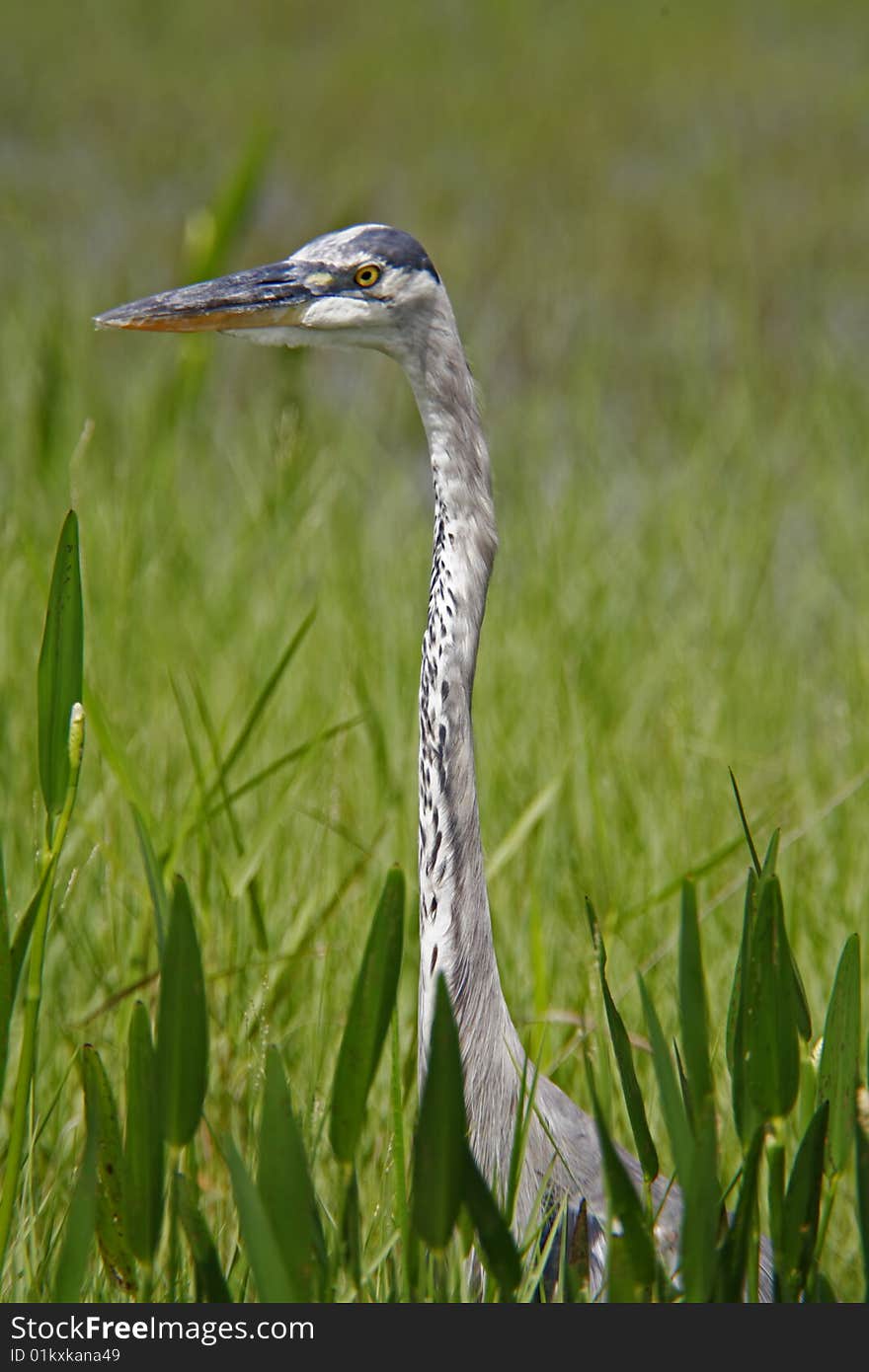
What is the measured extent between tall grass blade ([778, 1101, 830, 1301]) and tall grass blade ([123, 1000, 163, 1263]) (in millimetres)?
529

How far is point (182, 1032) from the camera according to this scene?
3.92ft

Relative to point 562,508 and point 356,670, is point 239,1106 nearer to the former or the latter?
point 356,670

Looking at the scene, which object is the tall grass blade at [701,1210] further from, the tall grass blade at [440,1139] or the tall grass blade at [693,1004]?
the tall grass blade at [440,1139]

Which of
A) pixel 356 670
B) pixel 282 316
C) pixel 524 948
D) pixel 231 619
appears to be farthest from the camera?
pixel 231 619

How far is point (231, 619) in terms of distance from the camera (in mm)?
3410

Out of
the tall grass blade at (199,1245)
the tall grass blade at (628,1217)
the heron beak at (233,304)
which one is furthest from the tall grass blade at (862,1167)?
the heron beak at (233,304)

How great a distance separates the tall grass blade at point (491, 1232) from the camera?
3.72 feet

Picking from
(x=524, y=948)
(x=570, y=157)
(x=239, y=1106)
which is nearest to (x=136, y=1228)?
(x=239, y=1106)

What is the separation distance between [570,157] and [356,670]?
20.9 ft

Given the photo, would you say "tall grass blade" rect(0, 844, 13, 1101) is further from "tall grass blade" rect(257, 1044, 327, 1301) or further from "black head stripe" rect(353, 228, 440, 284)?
"black head stripe" rect(353, 228, 440, 284)

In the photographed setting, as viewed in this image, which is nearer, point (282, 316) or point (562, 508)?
point (282, 316)

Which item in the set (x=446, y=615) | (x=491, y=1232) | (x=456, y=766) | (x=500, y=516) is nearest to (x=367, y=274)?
(x=446, y=615)

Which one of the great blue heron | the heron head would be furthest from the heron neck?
the heron head

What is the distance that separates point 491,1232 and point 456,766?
67 cm
